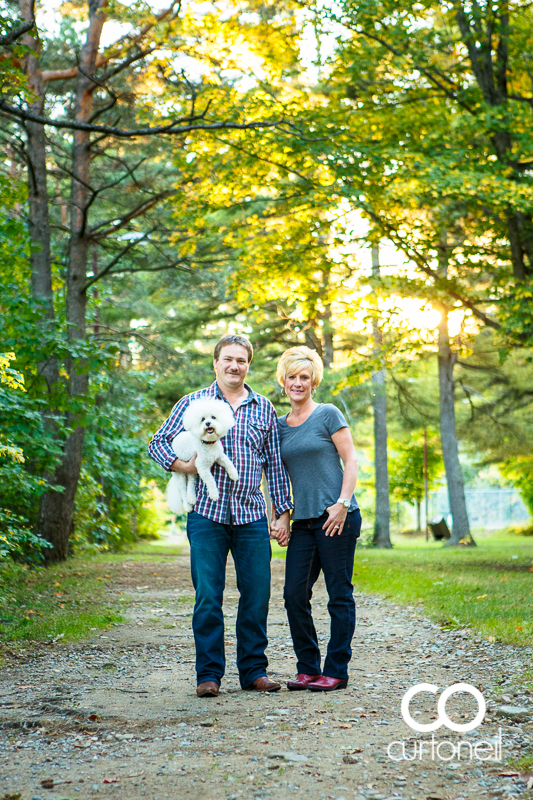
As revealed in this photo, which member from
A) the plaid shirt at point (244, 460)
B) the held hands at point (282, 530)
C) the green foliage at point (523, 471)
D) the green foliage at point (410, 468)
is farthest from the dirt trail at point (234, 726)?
the green foliage at point (410, 468)

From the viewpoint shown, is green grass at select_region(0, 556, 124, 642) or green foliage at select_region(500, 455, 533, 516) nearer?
green grass at select_region(0, 556, 124, 642)

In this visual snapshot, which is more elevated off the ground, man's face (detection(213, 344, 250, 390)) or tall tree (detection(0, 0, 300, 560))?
tall tree (detection(0, 0, 300, 560))

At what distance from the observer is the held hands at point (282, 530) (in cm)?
467

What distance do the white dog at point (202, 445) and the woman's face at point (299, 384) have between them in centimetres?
44

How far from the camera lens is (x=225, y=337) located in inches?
190

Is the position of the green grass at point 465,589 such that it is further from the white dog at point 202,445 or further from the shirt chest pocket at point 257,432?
the white dog at point 202,445

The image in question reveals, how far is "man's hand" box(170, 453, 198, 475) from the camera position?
4.55 metres

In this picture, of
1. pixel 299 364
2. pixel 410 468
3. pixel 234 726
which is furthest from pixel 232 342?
pixel 410 468

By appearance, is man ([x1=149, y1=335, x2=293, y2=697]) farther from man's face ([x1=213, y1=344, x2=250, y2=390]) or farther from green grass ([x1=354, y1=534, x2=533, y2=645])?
green grass ([x1=354, y1=534, x2=533, y2=645])

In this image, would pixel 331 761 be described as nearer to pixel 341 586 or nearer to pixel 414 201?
pixel 341 586

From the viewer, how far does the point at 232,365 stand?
4.70m

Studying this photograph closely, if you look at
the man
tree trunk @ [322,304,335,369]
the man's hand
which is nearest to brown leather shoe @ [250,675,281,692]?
the man

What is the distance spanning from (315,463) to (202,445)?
0.72 meters

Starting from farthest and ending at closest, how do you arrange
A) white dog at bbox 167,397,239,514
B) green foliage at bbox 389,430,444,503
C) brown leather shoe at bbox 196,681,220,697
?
1. green foliage at bbox 389,430,444,503
2. white dog at bbox 167,397,239,514
3. brown leather shoe at bbox 196,681,220,697
